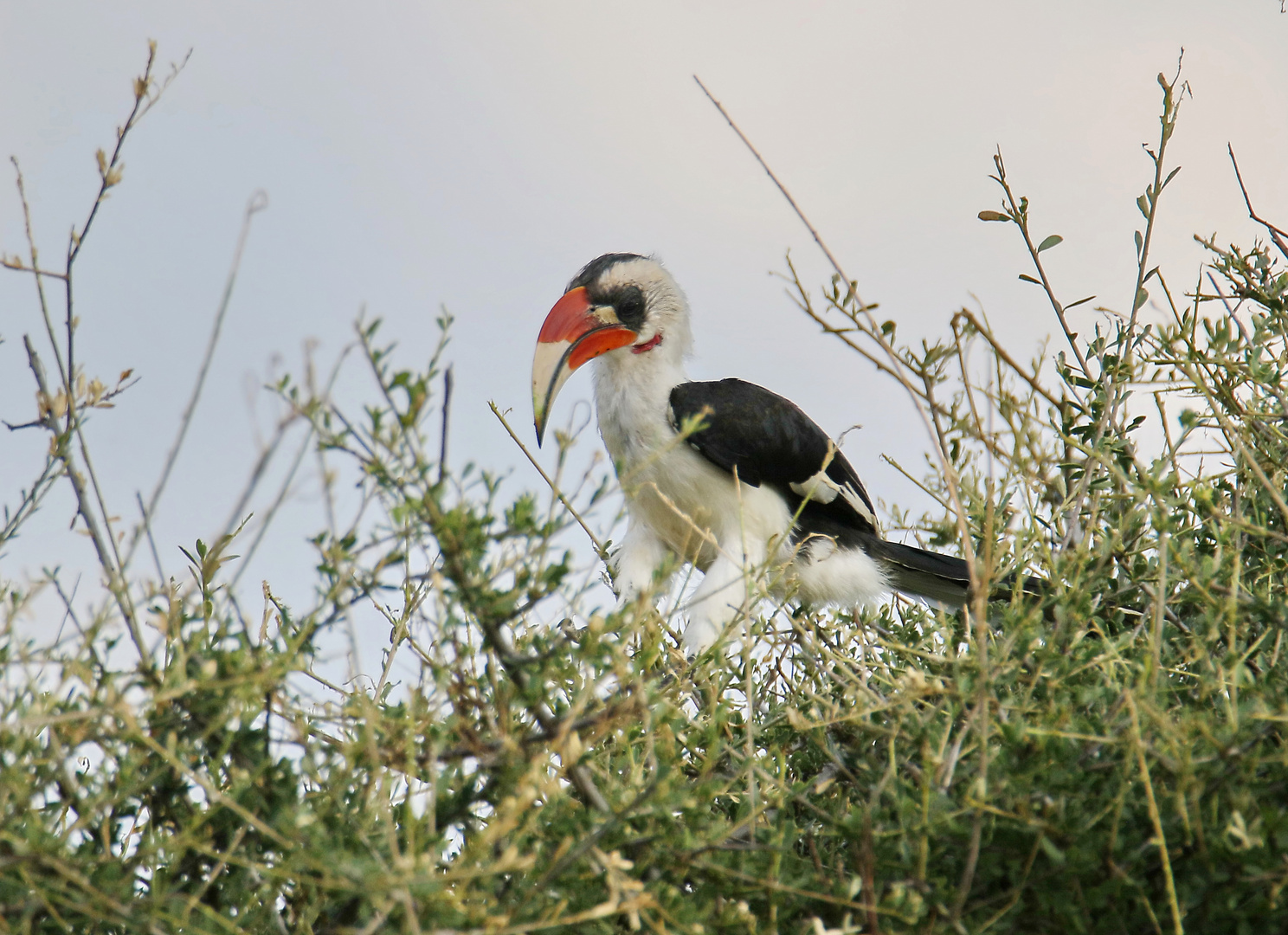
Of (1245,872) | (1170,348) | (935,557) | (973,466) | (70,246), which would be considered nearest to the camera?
(1245,872)

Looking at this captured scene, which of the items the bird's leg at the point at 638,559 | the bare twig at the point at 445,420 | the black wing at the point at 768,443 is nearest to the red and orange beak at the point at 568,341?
the black wing at the point at 768,443

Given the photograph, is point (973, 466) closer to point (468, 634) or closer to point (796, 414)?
point (796, 414)

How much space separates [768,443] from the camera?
3.10 m

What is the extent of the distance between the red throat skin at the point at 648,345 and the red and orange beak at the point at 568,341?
0.02 metres

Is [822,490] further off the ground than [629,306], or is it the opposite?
[629,306]

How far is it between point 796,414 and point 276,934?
85.7 inches

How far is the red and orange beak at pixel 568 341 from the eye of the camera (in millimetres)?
2889

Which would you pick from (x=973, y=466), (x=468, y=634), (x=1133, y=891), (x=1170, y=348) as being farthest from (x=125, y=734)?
(x=1170, y=348)

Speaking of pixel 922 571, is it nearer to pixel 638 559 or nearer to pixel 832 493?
pixel 832 493

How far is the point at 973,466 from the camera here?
2449 millimetres

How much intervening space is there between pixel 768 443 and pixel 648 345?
459 millimetres

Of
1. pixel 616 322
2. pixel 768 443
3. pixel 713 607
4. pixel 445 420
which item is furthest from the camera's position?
pixel 616 322

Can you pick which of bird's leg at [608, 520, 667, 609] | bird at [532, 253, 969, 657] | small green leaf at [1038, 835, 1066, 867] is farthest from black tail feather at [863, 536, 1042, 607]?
small green leaf at [1038, 835, 1066, 867]

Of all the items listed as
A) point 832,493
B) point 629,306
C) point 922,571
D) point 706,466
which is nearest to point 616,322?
point 629,306
